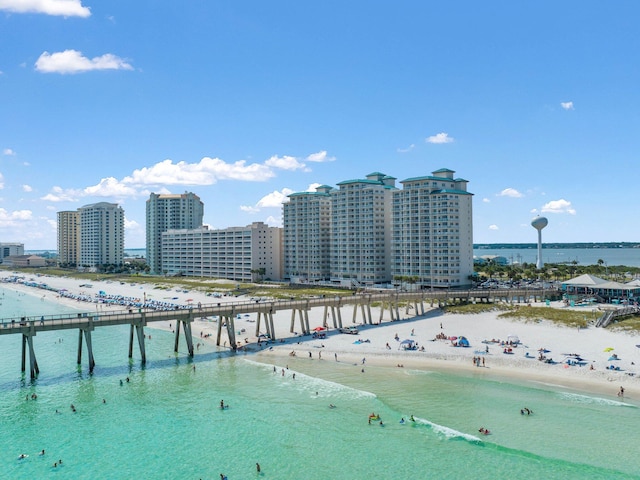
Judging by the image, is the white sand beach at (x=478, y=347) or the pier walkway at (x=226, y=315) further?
the pier walkway at (x=226, y=315)

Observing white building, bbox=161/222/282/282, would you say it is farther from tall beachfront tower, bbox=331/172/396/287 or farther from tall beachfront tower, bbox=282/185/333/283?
tall beachfront tower, bbox=331/172/396/287

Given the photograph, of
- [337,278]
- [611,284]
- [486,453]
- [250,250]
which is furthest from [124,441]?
[250,250]

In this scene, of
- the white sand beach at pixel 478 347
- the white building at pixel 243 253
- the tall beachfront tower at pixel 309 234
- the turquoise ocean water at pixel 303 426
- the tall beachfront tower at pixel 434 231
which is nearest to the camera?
the turquoise ocean water at pixel 303 426

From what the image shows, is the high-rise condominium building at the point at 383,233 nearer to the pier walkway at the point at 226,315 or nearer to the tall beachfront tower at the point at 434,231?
the tall beachfront tower at the point at 434,231

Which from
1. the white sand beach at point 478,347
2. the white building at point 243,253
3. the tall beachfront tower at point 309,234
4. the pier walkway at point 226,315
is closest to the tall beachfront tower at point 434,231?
the pier walkway at point 226,315

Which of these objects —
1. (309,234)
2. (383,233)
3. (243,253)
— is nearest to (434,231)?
(383,233)

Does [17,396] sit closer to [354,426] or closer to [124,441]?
[124,441]
